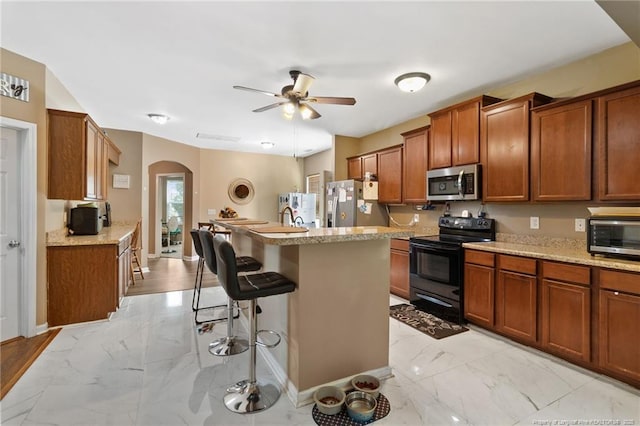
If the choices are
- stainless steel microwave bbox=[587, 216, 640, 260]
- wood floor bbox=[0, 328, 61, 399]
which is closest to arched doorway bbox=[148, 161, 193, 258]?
wood floor bbox=[0, 328, 61, 399]

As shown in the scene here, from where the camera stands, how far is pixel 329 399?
189 centimetres

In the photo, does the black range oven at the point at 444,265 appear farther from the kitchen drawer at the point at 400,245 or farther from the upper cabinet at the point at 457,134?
the upper cabinet at the point at 457,134

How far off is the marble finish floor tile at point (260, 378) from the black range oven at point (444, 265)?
17.6 inches

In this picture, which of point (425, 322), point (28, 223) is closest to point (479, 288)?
point (425, 322)

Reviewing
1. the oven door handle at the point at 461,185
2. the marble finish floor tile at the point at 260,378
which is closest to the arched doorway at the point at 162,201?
the marble finish floor tile at the point at 260,378

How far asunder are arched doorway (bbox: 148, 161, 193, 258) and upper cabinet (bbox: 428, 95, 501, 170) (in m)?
5.38

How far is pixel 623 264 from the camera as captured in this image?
2092 millimetres

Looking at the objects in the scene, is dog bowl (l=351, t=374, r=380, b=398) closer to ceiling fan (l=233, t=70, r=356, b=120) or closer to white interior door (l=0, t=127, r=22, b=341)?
ceiling fan (l=233, t=70, r=356, b=120)

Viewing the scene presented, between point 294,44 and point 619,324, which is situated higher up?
point 294,44

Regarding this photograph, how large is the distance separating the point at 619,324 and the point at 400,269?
227cm

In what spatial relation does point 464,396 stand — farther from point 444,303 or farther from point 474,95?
point 474,95

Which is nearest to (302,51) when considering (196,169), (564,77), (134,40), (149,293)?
(134,40)

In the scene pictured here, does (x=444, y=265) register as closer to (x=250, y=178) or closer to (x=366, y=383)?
(x=366, y=383)

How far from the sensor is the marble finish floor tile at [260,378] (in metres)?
1.81
